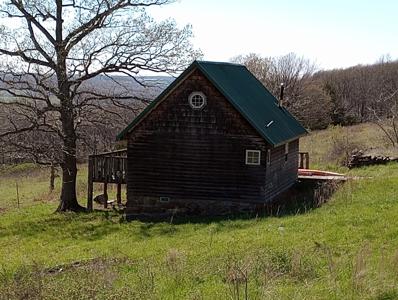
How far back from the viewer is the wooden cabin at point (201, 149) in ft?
75.8

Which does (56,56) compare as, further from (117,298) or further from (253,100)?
(117,298)

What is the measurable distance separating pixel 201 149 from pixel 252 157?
213 centimetres

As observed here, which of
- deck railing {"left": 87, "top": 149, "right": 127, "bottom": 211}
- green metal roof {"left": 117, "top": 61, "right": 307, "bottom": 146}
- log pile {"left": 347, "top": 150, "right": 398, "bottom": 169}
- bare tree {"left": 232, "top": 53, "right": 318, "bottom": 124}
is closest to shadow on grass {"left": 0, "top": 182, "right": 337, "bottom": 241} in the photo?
deck railing {"left": 87, "top": 149, "right": 127, "bottom": 211}

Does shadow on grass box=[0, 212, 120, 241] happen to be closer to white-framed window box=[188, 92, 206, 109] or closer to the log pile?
white-framed window box=[188, 92, 206, 109]

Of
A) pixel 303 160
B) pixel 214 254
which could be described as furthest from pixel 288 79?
pixel 214 254

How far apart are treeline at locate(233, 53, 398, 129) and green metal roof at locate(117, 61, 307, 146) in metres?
29.6

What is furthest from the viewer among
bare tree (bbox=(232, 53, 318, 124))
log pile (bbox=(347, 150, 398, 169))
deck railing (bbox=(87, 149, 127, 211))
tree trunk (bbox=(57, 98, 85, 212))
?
bare tree (bbox=(232, 53, 318, 124))

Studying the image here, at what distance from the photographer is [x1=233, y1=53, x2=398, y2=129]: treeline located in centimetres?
6222

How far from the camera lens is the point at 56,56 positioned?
84.9 feet

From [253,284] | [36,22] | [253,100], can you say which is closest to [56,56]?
[36,22]

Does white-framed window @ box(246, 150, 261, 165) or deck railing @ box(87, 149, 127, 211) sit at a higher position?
A: white-framed window @ box(246, 150, 261, 165)

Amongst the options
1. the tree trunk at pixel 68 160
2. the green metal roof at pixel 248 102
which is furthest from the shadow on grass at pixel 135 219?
the green metal roof at pixel 248 102

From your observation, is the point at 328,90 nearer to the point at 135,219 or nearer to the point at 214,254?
the point at 135,219

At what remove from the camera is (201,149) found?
2361 cm
